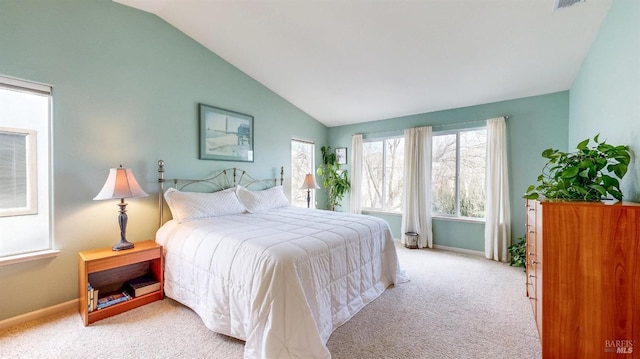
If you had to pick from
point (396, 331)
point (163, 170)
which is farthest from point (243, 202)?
point (396, 331)

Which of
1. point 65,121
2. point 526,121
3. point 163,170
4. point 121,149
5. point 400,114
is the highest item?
point 400,114

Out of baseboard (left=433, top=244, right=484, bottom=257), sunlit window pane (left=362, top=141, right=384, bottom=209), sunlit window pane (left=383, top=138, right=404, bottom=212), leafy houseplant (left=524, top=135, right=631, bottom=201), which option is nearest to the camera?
leafy houseplant (left=524, top=135, right=631, bottom=201)

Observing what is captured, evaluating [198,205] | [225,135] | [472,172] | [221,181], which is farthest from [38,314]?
[472,172]

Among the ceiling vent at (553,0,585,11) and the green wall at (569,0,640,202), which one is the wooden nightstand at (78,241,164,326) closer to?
the green wall at (569,0,640,202)

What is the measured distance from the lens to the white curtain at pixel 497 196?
3758mm

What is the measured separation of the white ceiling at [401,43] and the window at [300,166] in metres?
1.31

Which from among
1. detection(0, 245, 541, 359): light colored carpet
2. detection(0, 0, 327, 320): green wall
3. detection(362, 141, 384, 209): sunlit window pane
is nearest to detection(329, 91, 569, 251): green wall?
detection(362, 141, 384, 209): sunlit window pane

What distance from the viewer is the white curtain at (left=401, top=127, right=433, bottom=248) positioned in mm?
4430

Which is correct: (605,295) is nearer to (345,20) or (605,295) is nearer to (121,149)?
(345,20)

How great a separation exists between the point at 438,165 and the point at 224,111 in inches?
143

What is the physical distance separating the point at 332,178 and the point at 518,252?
3.24m

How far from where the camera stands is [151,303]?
251cm

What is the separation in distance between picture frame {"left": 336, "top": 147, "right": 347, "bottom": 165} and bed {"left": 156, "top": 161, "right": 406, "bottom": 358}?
2426mm

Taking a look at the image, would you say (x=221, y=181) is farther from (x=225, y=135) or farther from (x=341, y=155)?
(x=341, y=155)
